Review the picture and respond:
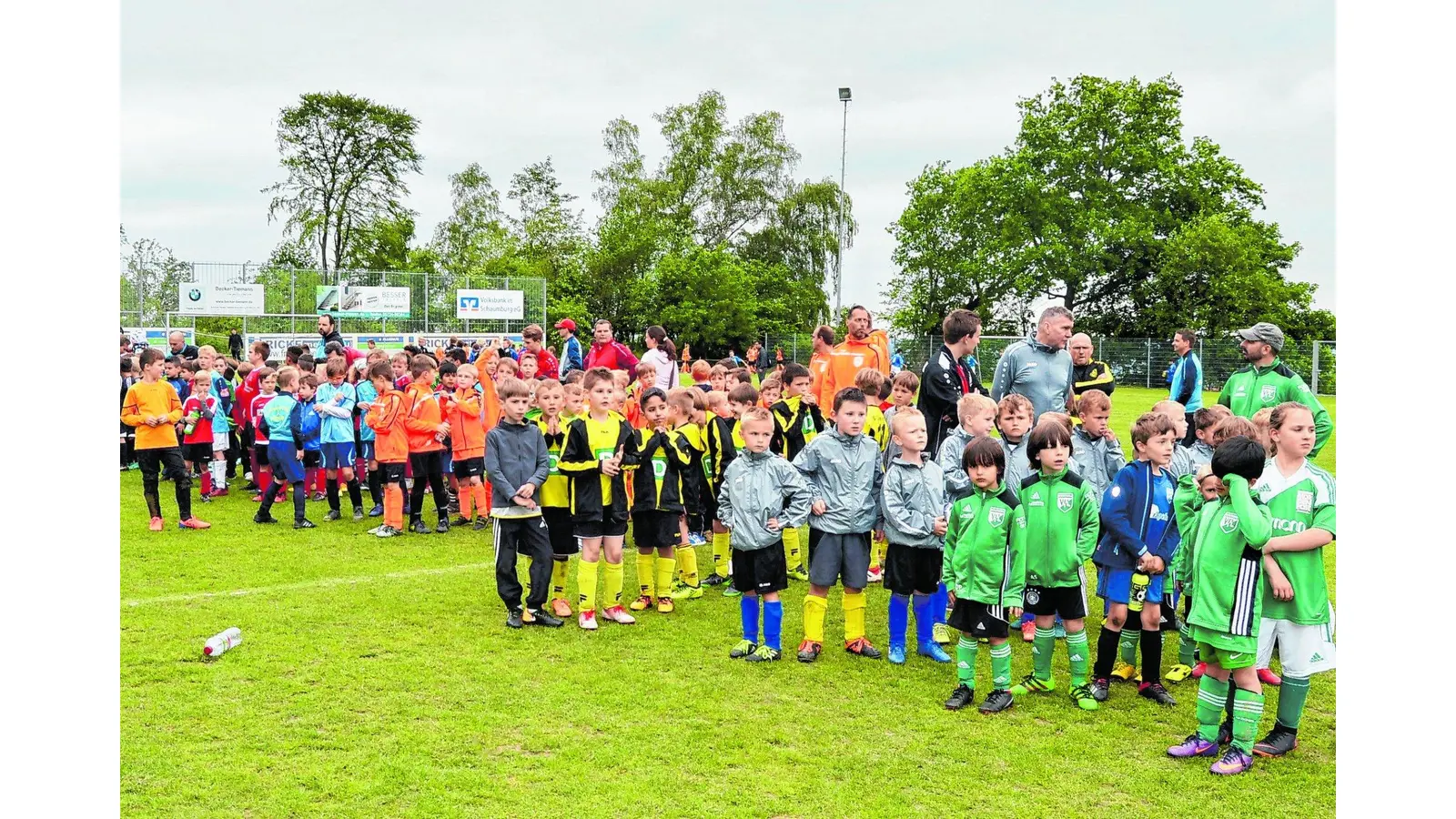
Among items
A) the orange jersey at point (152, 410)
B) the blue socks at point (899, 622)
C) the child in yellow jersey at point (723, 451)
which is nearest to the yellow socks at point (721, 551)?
the child in yellow jersey at point (723, 451)

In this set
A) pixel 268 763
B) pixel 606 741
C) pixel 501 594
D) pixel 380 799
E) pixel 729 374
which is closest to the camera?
pixel 380 799

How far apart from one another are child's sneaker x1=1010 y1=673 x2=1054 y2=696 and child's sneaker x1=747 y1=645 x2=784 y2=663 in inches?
56.9

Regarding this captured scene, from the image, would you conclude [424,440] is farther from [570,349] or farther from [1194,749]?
[1194,749]

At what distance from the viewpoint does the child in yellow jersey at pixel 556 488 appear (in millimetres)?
7270

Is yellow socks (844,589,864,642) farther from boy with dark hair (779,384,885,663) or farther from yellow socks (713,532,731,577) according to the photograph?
yellow socks (713,532,731,577)

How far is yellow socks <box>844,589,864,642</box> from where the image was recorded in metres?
6.60

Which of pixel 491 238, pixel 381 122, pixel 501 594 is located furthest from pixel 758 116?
pixel 501 594

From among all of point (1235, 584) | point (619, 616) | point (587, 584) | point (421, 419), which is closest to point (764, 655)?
point (619, 616)

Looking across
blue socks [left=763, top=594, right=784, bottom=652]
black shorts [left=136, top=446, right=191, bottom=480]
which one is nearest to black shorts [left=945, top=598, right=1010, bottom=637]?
blue socks [left=763, top=594, right=784, bottom=652]

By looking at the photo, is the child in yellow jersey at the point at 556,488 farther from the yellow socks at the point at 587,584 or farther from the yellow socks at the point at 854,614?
the yellow socks at the point at 854,614

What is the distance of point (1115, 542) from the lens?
225 inches

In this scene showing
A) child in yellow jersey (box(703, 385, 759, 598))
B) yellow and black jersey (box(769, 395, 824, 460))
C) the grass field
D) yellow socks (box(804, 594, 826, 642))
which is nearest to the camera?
the grass field

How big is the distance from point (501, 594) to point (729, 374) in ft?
14.2

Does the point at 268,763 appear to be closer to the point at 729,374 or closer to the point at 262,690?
the point at 262,690
